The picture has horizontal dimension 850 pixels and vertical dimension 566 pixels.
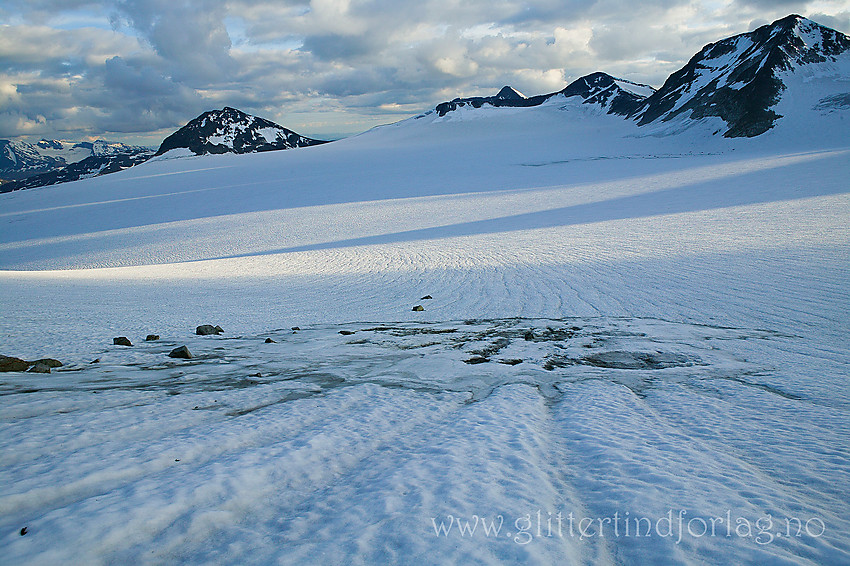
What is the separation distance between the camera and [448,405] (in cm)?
444

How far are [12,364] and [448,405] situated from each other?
14.9ft

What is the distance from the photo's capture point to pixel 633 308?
8789mm

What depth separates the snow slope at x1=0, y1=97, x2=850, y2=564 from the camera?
2358 millimetres

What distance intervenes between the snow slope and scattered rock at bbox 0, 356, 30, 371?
0.41 metres

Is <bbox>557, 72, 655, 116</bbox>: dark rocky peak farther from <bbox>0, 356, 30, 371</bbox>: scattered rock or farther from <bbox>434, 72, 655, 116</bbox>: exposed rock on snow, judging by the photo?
<bbox>0, 356, 30, 371</bbox>: scattered rock

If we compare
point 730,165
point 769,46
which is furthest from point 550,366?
point 769,46

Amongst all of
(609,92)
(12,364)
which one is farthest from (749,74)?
(12,364)

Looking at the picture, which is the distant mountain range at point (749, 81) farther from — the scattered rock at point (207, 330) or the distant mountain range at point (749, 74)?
the scattered rock at point (207, 330)

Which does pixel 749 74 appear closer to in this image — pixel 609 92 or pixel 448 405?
pixel 609 92

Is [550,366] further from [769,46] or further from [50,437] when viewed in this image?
[769,46]

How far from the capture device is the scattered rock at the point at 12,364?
15.4 ft

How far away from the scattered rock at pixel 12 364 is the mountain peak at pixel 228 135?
133096mm

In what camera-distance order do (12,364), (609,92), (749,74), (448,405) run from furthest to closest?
1. (609,92)
2. (749,74)
3. (12,364)
4. (448,405)

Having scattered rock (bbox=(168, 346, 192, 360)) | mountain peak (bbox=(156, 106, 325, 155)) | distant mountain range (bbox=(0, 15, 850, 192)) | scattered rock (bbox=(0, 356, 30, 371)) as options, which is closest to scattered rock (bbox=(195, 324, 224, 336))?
scattered rock (bbox=(168, 346, 192, 360))
